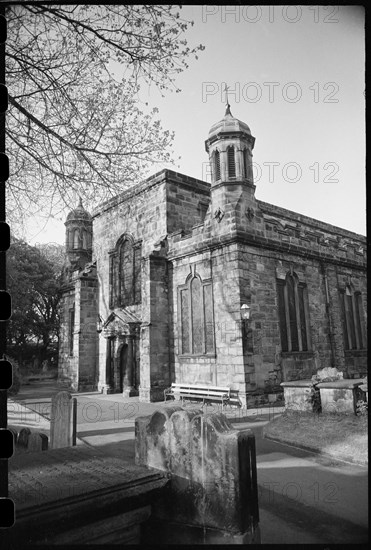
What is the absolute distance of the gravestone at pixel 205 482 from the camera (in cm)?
242

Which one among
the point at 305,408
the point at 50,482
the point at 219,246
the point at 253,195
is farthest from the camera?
the point at 253,195

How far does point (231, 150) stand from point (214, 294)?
5.77m

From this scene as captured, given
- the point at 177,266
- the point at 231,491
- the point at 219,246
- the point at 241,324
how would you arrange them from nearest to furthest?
the point at 231,491 → the point at 241,324 → the point at 219,246 → the point at 177,266

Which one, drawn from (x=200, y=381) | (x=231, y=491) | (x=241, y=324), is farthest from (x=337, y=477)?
→ (x=200, y=381)

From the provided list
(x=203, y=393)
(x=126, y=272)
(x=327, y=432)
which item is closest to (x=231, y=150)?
(x=126, y=272)

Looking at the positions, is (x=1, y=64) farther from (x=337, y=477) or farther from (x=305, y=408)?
(x=305, y=408)

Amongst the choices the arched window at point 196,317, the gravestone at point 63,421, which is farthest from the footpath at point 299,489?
the arched window at point 196,317

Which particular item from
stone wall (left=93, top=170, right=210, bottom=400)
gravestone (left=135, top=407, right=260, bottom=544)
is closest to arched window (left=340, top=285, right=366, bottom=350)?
stone wall (left=93, top=170, right=210, bottom=400)

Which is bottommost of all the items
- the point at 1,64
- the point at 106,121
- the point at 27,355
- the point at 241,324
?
the point at 27,355

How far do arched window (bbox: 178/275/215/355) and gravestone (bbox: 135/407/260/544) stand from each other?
35.3 feet

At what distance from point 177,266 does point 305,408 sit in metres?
8.05

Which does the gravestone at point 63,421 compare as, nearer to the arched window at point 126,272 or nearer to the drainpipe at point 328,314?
the arched window at point 126,272

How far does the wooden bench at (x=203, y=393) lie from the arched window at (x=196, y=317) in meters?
1.31

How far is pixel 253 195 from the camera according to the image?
1444cm
